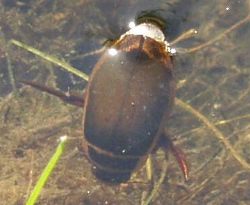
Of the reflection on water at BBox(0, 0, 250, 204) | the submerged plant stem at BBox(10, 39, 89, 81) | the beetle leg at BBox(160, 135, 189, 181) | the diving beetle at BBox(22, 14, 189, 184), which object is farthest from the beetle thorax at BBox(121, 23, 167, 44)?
the beetle leg at BBox(160, 135, 189, 181)

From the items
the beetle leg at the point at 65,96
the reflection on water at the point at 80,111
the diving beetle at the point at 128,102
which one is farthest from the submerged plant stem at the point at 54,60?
the diving beetle at the point at 128,102

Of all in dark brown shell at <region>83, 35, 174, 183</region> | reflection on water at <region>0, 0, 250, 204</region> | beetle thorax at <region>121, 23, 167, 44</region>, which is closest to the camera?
dark brown shell at <region>83, 35, 174, 183</region>

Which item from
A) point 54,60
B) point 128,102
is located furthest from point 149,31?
point 54,60

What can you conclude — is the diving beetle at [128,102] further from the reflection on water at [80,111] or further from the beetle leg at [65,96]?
the reflection on water at [80,111]

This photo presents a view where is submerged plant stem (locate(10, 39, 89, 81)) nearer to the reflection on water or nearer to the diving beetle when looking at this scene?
the reflection on water

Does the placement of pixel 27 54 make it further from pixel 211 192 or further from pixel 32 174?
pixel 211 192

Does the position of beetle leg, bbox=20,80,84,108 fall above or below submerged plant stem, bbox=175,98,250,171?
above
